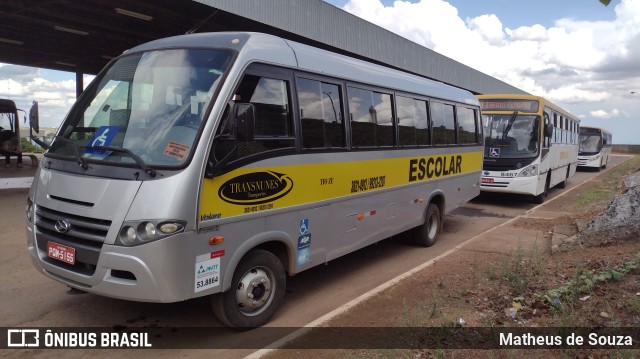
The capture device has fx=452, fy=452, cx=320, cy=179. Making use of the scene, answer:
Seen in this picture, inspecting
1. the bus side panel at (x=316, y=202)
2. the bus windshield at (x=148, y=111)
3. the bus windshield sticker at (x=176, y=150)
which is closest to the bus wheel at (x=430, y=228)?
the bus side panel at (x=316, y=202)

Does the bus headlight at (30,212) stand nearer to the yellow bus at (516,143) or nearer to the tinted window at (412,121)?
the tinted window at (412,121)

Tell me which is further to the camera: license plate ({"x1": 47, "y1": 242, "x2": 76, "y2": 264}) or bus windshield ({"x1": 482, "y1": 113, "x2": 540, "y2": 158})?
bus windshield ({"x1": 482, "y1": 113, "x2": 540, "y2": 158})

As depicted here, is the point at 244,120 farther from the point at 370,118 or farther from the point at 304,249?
the point at 370,118

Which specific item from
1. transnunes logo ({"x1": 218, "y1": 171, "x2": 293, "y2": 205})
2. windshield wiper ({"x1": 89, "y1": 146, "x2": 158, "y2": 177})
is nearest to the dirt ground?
transnunes logo ({"x1": 218, "y1": 171, "x2": 293, "y2": 205})

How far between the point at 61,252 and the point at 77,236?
0.95 ft

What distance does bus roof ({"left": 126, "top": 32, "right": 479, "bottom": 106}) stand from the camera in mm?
4590

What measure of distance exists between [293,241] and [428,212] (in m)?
4.23

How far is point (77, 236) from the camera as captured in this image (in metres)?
4.07

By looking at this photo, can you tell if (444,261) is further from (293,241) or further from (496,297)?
(293,241)

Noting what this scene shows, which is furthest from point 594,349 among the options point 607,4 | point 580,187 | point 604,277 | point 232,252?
point 580,187

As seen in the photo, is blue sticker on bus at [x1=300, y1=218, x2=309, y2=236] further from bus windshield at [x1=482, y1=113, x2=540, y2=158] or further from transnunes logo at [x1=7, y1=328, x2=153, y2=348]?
bus windshield at [x1=482, y1=113, x2=540, y2=158]

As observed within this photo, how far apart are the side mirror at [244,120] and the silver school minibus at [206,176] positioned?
0.02m

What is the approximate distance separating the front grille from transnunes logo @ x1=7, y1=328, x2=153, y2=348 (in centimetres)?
79

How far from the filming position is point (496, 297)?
530cm
